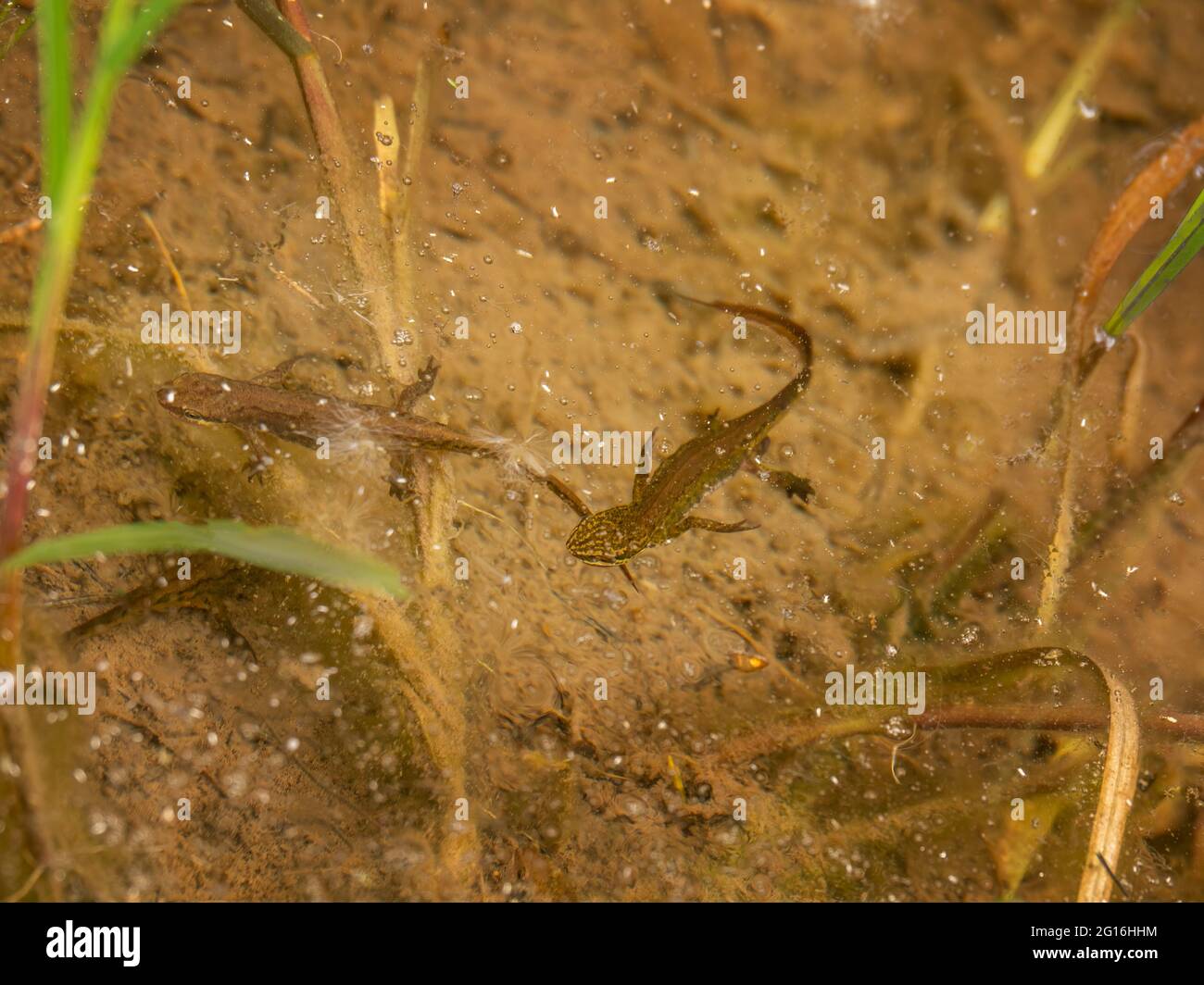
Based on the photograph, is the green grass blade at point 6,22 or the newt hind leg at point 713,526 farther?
the newt hind leg at point 713,526

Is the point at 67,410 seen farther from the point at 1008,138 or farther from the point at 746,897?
the point at 1008,138

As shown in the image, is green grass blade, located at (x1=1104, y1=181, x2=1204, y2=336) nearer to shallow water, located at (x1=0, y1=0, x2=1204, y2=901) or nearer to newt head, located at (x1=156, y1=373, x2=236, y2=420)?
shallow water, located at (x1=0, y1=0, x2=1204, y2=901)

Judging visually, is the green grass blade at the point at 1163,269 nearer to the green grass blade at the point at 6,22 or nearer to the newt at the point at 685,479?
the newt at the point at 685,479

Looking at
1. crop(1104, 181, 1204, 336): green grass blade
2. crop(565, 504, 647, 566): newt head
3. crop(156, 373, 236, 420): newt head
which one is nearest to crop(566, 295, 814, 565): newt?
crop(565, 504, 647, 566): newt head

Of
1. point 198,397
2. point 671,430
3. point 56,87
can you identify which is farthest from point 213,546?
point 671,430

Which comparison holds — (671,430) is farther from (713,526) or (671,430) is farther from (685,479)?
(713,526)

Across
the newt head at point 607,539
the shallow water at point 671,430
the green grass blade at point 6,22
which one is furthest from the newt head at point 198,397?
the newt head at point 607,539
